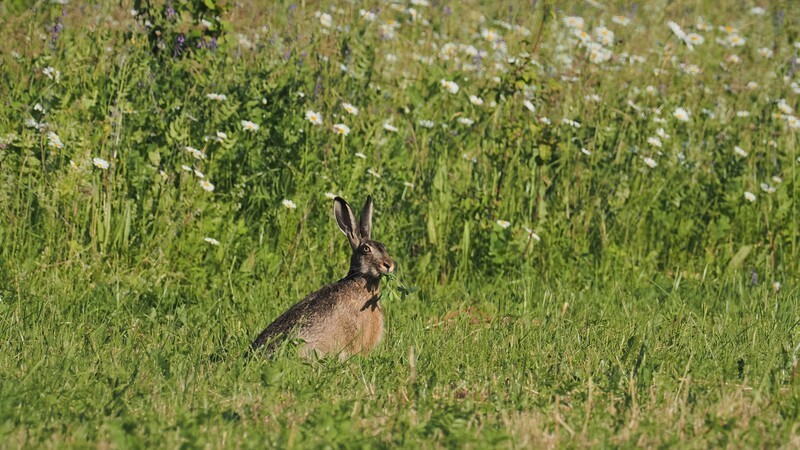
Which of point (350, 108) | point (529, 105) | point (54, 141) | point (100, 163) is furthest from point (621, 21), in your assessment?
point (54, 141)

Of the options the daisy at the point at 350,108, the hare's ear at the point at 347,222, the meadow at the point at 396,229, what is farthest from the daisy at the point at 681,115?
the hare's ear at the point at 347,222

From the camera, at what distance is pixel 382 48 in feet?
33.0

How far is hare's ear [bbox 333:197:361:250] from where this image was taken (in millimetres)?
6664

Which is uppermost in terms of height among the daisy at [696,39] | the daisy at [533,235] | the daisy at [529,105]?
the daisy at [529,105]

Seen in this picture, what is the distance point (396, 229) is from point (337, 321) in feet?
6.67

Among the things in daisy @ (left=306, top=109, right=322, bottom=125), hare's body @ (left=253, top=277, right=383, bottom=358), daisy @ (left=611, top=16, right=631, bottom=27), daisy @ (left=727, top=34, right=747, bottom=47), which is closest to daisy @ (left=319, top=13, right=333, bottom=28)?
daisy @ (left=306, top=109, right=322, bottom=125)

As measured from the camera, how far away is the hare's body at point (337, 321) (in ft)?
19.5

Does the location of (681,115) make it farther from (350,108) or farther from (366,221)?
(366,221)

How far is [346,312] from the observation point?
621 cm

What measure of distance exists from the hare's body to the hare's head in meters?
0.08

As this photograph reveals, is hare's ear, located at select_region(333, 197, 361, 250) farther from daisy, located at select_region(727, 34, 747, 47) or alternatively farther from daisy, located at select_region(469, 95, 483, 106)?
daisy, located at select_region(727, 34, 747, 47)

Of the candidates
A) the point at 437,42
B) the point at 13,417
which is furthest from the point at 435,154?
the point at 13,417

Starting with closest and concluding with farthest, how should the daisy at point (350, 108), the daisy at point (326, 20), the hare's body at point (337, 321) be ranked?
the hare's body at point (337, 321) < the daisy at point (350, 108) < the daisy at point (326, 20)

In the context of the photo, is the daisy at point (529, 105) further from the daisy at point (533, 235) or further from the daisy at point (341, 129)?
the daisy at point (341, 129)
